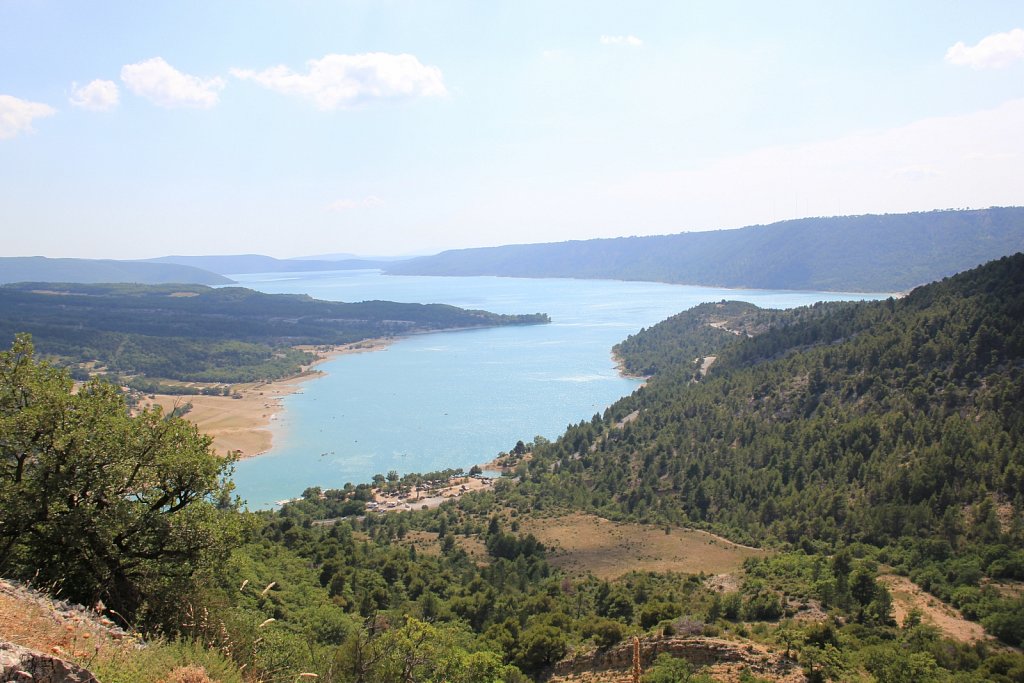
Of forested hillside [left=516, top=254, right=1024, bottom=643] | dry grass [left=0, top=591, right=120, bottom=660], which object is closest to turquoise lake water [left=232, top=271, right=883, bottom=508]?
forested hillside [left=516, top=254, right=1024, bottom=643]

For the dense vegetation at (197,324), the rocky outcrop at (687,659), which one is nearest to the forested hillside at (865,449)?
the rocky outcrop at (687,659)

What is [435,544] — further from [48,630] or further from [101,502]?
[48,630]

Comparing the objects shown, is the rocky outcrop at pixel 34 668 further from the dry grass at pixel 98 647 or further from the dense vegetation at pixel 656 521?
the dense vegetation at pixel 656 521

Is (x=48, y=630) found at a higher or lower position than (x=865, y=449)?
higher

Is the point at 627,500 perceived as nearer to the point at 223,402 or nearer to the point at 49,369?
the point at 49,369

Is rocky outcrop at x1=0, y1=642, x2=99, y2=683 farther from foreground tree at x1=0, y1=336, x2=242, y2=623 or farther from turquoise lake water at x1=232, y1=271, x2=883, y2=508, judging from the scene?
turquoise lake water at x1=232, y1=271, x2=883, y2=508

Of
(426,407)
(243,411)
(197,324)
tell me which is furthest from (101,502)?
(197,324)
